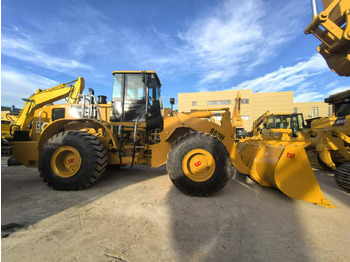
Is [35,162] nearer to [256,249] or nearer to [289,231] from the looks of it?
[256,249]

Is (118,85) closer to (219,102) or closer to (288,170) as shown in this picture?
(288,170)

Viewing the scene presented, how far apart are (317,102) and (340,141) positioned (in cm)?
5671

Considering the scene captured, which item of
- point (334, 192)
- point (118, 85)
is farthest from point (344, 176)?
point (118, 85)

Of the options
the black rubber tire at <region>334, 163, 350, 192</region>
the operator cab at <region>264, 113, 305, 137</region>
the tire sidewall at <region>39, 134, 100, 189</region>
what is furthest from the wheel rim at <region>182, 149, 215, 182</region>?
the operator cab at <region>264, 113, 305, 137</region>

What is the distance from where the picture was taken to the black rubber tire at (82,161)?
336 cm

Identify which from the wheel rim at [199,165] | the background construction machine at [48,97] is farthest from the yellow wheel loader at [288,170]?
the background construction machine at [48,97]

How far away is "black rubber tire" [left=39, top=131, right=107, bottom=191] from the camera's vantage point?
336cm

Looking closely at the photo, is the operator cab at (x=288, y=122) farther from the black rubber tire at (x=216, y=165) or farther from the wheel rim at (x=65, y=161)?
the wheel rim at (x=65, y=161)

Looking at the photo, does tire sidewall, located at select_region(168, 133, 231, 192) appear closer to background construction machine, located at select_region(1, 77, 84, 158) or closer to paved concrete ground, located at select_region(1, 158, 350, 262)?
paved concrete ground, located at select_region(1, 158, 350, 262)

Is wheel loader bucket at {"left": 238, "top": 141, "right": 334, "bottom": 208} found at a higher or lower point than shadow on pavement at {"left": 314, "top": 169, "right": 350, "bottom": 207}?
higher

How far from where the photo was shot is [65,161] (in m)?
3.58

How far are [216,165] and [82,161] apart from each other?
266 centimetres

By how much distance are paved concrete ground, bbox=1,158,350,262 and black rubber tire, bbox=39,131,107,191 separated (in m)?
0.19

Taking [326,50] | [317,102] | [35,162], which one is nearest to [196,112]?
[326,50]
